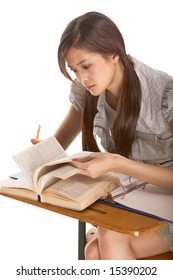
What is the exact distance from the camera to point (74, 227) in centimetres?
323

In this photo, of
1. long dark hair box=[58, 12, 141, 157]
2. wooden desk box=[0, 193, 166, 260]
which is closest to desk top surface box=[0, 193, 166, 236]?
wooden desk box=[0, 193, 166, 260]

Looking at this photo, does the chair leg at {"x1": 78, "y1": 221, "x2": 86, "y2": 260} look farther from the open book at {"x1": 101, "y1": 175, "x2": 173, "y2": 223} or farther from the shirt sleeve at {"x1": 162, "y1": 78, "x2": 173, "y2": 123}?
the shirt sleeve at {"x1": 162, "y1": 78, "x2": 173, "y2": 123}

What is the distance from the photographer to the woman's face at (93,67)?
6.21 ft

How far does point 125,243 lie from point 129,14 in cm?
178

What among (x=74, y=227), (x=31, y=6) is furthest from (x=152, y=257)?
(x=31, y=6)

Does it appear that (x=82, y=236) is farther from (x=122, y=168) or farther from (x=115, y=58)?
(x=115, y=58)

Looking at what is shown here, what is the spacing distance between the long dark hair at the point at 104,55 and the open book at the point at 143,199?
8.5 inches

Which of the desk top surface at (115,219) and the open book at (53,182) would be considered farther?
the open book at (53,182)

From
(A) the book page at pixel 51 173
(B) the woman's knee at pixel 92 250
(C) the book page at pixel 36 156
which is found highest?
(C) the book page at pixel 36 156

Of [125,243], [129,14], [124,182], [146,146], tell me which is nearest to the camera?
A: [125,243]

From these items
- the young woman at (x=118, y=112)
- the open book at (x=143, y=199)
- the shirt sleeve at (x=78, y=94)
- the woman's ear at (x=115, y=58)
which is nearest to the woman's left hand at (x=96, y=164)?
the young woman at (x=118, y=112)

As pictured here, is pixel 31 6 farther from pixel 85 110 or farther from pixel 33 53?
pixel 85 110

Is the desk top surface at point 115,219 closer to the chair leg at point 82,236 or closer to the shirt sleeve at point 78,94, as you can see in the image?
the chair leg at point 82,236

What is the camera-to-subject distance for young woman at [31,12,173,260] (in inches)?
71.2
